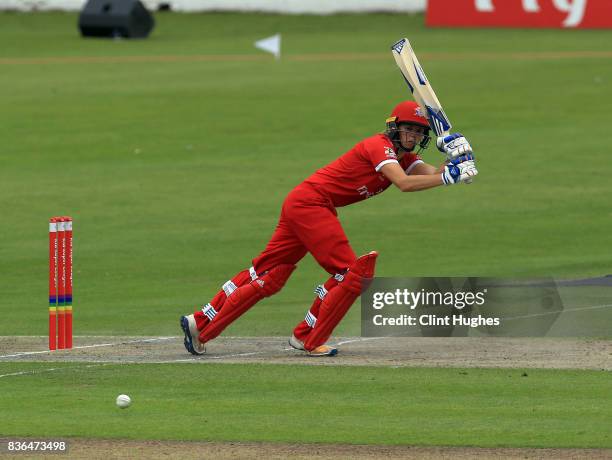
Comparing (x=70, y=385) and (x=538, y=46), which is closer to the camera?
(x=70, y=385)

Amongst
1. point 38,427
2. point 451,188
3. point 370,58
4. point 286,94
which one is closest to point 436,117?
point 38,427

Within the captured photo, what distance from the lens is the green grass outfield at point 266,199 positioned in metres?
10.4

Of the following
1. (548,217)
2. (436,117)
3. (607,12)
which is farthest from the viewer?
(607,12)

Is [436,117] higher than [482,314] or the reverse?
higher

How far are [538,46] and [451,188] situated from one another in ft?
50.4

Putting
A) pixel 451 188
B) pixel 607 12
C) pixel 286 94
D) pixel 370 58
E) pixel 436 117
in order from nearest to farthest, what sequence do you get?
pixel 436 117 → pixel 451 188 → pixel 286 94 → pixel 370 58 → pixel 607 12

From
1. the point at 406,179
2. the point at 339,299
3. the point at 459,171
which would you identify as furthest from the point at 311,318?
the point at 459,171

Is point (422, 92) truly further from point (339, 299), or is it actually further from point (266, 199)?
point (266, 199)

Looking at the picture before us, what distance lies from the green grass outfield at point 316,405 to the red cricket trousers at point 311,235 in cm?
92

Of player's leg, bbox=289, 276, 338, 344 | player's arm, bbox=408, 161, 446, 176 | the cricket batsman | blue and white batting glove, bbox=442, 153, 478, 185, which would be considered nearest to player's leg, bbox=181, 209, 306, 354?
the cricket batsman

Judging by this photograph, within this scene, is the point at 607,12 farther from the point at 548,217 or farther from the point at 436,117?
the point at 436,117

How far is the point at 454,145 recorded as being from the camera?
12164 mm

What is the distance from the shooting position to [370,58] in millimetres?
38000

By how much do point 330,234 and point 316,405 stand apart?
211 centimetres
